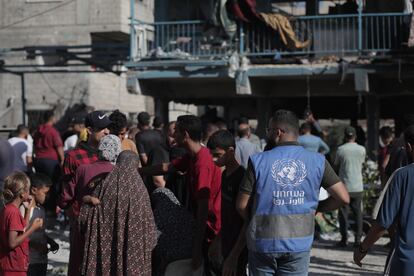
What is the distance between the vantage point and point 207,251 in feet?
19.0

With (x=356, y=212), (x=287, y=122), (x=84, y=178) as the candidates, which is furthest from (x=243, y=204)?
(x=356, y=212)

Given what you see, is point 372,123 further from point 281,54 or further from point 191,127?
point 191,127

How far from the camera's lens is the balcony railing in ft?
47.1

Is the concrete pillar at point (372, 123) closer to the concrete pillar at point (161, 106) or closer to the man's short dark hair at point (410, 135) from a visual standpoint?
the concrete pillar at point (161, 106)

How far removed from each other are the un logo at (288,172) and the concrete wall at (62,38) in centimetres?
1788

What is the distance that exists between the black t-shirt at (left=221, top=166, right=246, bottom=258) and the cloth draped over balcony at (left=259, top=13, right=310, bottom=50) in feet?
30.2

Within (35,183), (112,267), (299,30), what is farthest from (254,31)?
(112,267)

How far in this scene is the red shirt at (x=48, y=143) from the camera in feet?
38.9

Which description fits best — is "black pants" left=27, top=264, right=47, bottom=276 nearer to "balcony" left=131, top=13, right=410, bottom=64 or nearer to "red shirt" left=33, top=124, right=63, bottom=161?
"red shirt" left=33, top=124, right=63, bottom=161

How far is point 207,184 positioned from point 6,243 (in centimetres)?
163

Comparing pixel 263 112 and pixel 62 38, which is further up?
pixel 62 38

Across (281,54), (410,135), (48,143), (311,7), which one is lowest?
(48,143)

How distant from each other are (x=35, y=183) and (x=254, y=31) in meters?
9.13

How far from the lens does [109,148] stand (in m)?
5.78
